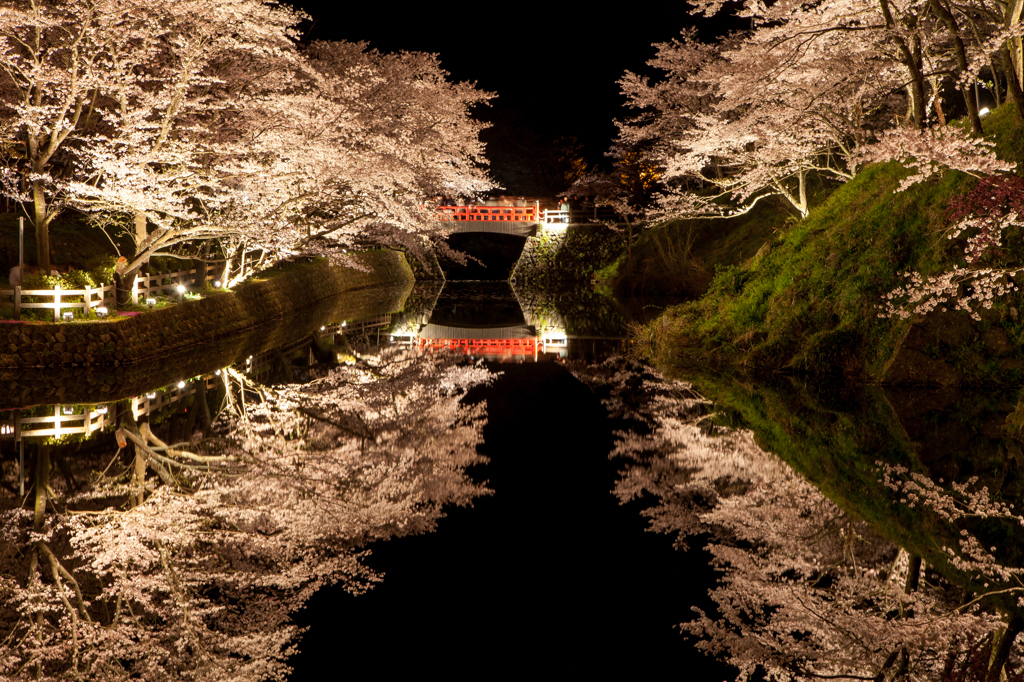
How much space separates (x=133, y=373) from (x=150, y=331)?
1612 millimetres

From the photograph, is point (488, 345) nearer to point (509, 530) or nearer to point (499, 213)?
point (509, 530)

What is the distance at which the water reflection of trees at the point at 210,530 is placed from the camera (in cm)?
434

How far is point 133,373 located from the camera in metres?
12.5

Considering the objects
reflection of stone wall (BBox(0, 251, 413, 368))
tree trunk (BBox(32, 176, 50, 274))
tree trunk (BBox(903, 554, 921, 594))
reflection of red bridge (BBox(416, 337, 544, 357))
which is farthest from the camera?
reflection of red bridge (BBox(416, 337, 544, 357))

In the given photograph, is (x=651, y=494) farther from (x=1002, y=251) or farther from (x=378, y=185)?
(x=378, y=185)

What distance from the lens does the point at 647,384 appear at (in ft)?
40.8

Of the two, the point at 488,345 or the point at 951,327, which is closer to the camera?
the point at 951,327

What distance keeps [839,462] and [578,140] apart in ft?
128

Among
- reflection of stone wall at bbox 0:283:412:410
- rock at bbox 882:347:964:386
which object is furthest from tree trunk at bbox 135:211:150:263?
rock at bbox 882:347:964:386

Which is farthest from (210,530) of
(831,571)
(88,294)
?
(88,294)

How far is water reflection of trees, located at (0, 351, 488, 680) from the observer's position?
434cm

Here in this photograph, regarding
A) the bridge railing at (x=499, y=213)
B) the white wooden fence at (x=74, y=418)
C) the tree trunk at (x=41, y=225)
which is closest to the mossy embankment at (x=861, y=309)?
the white wooden fence at (x=74, y=418)

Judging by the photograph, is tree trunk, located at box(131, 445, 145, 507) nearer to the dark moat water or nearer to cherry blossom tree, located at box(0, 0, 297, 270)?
the dark moat water

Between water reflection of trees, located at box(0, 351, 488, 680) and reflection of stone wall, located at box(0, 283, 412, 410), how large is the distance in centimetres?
195
